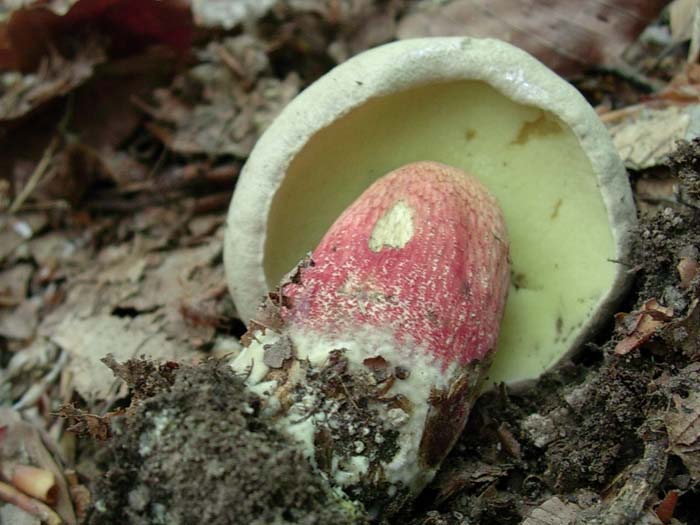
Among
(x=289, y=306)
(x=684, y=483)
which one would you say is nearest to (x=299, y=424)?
(x=289, y=306)

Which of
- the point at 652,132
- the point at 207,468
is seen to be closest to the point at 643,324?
the point at 652,132

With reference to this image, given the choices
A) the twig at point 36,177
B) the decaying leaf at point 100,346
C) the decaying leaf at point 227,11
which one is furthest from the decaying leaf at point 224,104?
the decaying leaf at point 100,346

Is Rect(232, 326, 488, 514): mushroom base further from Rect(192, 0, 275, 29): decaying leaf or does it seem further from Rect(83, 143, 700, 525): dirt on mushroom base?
Rect(192, 0, 275, 29): decaying leaf

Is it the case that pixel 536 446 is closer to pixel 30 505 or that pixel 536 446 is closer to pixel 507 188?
pixel 507 188

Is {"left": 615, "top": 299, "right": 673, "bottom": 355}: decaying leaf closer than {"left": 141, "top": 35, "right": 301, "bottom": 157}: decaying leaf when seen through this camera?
Yes

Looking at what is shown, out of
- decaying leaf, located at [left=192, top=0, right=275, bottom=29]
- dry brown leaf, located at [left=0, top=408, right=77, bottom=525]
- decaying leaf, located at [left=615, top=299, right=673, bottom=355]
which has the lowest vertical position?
dry brown leaf, located at [left=0, top=408, right=77, bottom=525]

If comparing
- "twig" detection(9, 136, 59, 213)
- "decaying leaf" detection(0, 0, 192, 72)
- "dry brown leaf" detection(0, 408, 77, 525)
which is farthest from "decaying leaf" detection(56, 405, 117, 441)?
"decaying leaf" detection(0, 0, 192, 72)
